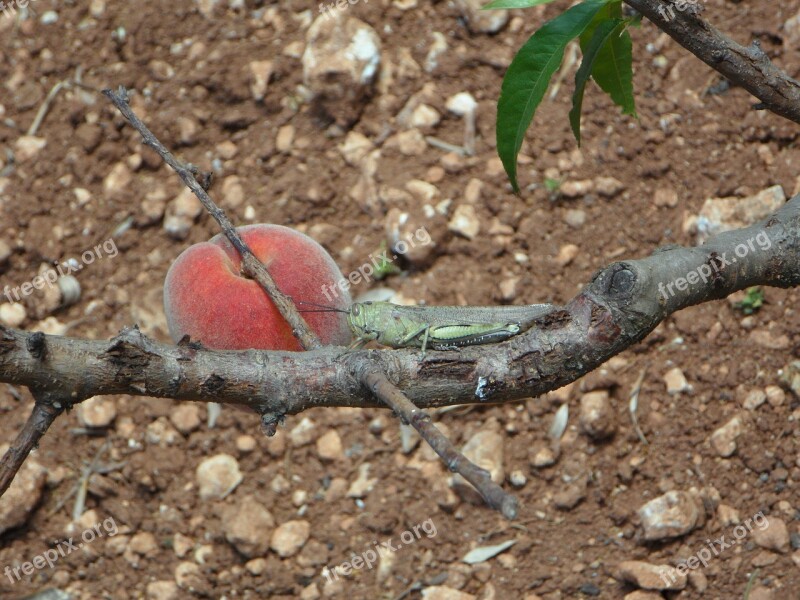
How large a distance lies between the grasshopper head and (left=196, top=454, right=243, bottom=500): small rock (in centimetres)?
119

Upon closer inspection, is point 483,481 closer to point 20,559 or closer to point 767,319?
point 767,319

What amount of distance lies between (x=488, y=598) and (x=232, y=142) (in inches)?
81.8

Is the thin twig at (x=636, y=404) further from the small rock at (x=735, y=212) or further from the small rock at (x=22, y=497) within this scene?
the small rock at (x=22, y=497)

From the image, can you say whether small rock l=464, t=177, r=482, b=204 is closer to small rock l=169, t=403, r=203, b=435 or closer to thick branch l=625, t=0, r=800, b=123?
small rock l=169, t=403, r=203, b=435

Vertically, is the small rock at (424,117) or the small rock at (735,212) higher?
the small rock at (424,117)

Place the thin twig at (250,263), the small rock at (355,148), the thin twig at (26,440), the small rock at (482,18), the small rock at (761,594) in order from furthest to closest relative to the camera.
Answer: the small rock at (482,18)
the small rock at (355,148)
the small rock at (761,594)
the thin twig at (250,263)
the thin twig at (26,440)

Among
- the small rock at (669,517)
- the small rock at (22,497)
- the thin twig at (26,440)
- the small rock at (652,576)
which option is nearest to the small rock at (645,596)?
the small rock at (652,576)

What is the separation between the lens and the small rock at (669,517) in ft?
7.97

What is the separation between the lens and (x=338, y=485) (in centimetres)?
279

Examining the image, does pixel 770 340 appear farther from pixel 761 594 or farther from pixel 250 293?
pixel 250 293

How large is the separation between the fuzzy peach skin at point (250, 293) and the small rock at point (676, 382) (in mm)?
1253

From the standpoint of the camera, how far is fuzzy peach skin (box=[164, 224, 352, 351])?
70.6 inches

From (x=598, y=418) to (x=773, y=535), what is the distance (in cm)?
61

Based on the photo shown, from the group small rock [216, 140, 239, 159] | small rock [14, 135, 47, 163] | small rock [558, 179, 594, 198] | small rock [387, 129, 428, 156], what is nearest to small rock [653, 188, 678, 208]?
small rock [558, 179, 594, 198]
